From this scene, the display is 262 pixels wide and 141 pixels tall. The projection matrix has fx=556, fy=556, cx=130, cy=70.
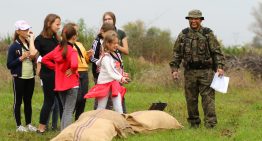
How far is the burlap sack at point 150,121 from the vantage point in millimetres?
8969

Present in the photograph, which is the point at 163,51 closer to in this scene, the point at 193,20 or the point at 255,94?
the point at 255,94

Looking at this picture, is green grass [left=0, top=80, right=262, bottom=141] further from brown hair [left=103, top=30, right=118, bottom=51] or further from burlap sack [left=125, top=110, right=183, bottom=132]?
brown hair [left=103, top=30, right=118, bottom=51]

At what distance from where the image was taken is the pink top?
880 cm

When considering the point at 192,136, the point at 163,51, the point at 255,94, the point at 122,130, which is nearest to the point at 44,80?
the point at 122,130

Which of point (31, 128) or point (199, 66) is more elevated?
point (199, 66)

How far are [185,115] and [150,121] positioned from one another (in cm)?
282

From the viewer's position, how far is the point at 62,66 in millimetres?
8867

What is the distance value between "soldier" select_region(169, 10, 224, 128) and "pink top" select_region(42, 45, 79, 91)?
2.11m

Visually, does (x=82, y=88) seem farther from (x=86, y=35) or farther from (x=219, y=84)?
(x=86, y=35)

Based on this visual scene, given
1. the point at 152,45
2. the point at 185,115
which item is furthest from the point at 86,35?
the point at 185,115

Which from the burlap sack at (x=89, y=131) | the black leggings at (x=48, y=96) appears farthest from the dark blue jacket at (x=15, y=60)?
the burlap sack at (x=89, y=131)

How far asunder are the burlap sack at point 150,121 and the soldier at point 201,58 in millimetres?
784

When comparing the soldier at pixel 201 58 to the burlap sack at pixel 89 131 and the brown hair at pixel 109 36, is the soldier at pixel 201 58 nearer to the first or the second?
the brown hair at pixel 109 36

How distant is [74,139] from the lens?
25.1 ft
